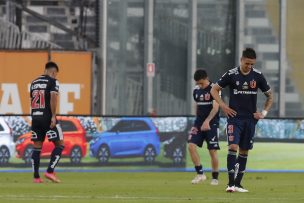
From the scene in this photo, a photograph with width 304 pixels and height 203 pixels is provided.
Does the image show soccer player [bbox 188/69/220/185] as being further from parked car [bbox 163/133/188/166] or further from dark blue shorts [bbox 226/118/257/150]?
parked car [bbox 163/133/188/166]

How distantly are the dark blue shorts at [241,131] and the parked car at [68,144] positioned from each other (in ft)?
26.4

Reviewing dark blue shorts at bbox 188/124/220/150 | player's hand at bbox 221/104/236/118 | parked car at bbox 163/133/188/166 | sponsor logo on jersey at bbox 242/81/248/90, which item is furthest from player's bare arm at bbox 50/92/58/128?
parked car at bbox 163/133/188/166

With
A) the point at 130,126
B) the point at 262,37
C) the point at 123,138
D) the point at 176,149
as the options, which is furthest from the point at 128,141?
the point at 262,37

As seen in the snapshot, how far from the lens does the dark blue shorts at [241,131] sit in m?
15.1

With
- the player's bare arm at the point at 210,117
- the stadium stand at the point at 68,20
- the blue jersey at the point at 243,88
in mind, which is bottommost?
the player's bare arm at the point at 210,117

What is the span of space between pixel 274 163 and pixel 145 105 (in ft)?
36.4

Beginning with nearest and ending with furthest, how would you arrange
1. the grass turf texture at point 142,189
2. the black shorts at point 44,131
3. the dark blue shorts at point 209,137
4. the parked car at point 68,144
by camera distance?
the grass turf texture at point 142,189 < the black shorts at point 44,131 < the dark blue shorts at point 209,137 < the parked car at point 68,144

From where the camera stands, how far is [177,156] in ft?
75.6

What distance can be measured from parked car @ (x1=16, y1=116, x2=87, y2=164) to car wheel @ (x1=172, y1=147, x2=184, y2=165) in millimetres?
1891

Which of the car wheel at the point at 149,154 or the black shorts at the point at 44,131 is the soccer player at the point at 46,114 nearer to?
the black shorts at the point at 44,131

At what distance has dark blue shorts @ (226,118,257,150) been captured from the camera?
49.4 feet

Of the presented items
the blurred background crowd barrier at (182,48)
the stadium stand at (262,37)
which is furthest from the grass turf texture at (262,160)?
the stadium stand at (262,37)

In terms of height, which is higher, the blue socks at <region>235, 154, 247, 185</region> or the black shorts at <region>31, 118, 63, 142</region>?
the black shorts at <region>31, 118, 63, 142</region>

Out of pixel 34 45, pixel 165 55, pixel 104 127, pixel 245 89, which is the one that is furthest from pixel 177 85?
pixel 245 89
